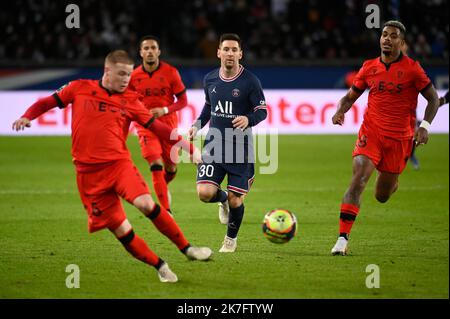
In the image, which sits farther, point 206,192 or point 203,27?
point 203,27

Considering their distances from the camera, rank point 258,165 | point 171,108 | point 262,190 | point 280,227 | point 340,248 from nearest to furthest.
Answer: point 280,227, point 340,248, point 171,108, point 262,190, point 258,165

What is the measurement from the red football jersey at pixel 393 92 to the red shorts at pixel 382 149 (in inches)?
2.8

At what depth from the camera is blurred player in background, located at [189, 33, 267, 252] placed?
30.0 ft

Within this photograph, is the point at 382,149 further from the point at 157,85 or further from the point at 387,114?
the point at 157,85

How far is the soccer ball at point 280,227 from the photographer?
849 cm

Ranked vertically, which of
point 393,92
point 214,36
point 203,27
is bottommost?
point 393,92

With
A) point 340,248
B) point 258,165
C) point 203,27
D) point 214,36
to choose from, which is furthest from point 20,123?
point 203,27

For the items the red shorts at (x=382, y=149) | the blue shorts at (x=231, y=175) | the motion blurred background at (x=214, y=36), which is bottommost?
the blue shorts at (x=231, y=175)

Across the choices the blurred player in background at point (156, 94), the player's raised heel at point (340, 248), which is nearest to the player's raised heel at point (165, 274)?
the player's raised heel at point (340, 248)

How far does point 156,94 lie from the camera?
1190 centimetres

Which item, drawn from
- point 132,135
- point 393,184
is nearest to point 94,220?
point 393,184

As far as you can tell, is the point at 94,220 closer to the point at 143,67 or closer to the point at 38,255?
the point at 38,255

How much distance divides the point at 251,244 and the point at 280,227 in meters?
1.28

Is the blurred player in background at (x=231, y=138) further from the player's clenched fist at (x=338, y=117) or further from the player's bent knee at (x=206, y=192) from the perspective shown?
the player's clenched fist at (x=338, y=117)
